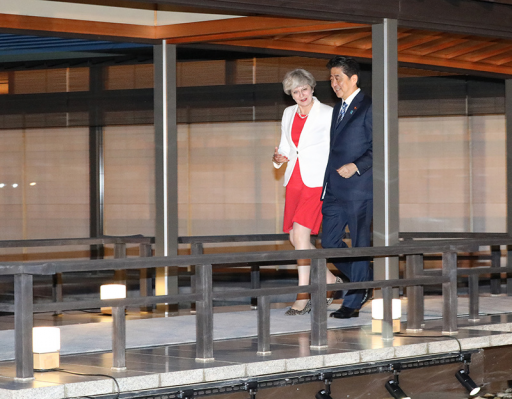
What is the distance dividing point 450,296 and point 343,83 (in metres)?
1.59

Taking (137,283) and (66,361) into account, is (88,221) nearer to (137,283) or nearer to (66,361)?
(137,283)

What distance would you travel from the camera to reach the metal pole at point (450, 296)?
17.9 feet

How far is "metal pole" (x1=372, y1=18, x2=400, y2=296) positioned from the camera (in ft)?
18.9

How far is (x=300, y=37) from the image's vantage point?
23.1ft

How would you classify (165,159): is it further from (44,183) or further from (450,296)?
(44,183)

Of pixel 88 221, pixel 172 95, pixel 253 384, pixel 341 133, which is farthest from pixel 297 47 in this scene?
pixel 88 221

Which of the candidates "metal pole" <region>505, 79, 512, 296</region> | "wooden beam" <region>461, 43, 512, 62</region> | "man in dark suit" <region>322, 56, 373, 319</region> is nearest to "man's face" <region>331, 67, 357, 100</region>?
"man in dark suit" <region>322, 56, 373, 319</region>

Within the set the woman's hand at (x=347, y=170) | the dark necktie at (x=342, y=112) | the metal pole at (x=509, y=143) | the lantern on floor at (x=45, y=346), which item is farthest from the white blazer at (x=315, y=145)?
the metal pole at (x=509, y=143)

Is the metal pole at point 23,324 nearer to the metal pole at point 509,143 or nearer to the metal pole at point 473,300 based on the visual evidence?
the metal pole at point 473,300

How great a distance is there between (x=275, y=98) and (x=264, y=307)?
8050 mm

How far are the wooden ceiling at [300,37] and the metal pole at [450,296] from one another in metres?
1.67

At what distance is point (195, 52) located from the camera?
1143 centimetres

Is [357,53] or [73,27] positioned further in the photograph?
[357,53]

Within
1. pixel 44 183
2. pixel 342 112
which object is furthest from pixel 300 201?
pixel 44 183
